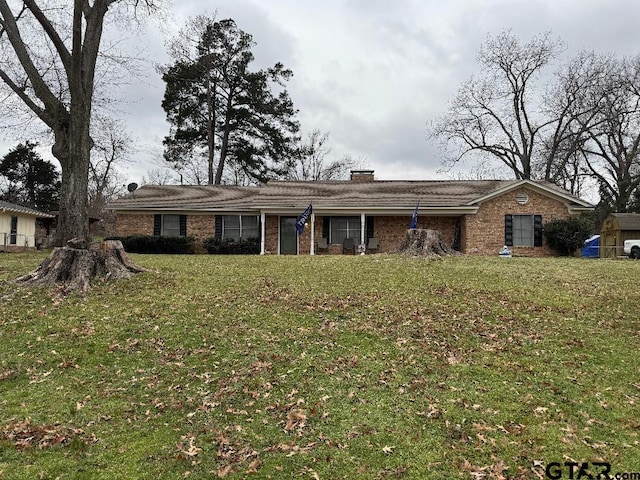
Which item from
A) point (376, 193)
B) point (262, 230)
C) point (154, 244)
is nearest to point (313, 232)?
point (262, 230)

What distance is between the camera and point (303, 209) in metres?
21.2

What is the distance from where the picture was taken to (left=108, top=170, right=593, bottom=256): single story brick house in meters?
20.8

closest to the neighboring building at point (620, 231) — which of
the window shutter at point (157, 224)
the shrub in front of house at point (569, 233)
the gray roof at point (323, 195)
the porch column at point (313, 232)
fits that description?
the gray roof at point (323, 195)

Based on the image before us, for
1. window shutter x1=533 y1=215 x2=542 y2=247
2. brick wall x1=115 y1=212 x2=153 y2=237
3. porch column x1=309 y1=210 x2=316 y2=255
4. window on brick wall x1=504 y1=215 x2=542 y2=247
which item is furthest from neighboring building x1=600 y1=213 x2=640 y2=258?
brick wall x1=115 y1=212 x2=153 y2=237

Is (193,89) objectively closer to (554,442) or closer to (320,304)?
(320,304)

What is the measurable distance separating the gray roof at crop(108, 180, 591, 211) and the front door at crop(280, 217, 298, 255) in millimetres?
962

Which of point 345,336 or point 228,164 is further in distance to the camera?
point 228,164

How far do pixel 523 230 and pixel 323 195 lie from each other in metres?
9.13

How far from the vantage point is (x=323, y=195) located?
2291cm

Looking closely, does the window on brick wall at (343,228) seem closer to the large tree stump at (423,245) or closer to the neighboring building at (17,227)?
the large tree stump at (423,245)

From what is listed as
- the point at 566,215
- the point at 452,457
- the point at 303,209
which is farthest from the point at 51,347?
the point at 566,215

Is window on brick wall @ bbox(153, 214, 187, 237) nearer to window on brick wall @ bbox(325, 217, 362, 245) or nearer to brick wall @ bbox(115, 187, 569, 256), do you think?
brick wall @ bbox(115, 187, 569, 256)

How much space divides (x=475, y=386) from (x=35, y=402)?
4.86 metres

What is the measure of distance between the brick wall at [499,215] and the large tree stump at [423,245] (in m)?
5.69
